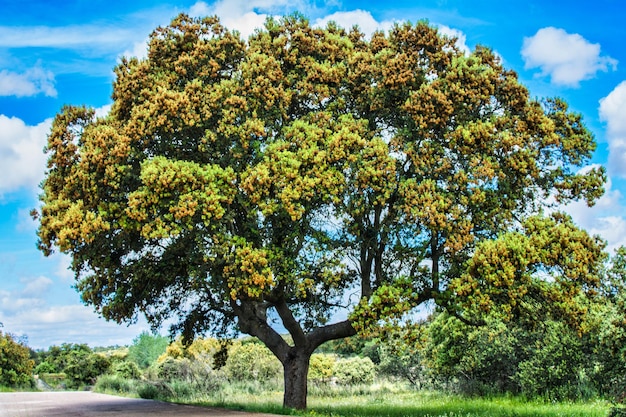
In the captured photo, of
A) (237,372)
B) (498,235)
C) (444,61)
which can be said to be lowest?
(237,372)

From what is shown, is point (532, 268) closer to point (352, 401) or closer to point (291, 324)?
point (291, 324)

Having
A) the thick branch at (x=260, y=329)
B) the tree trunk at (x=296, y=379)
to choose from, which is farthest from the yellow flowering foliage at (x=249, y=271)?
the tree trunk at (x=296, y=379)

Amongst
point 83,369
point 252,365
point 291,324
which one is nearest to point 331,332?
point 291,324

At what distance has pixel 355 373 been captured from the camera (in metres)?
34.6

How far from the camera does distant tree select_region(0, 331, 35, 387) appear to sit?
33.0 m

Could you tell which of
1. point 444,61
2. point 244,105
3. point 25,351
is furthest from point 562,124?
point 25,351

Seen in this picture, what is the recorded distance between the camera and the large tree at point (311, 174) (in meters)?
14.7

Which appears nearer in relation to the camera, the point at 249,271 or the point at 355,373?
the point at 249,271

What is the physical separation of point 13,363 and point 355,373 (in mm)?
19271

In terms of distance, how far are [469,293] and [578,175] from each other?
512 centimetres

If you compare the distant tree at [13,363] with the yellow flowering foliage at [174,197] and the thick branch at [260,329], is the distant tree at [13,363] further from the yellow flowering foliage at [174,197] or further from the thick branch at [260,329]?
the yellow flowering foliage at [174,197]

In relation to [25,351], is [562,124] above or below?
above

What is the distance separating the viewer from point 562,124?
56.2 feet

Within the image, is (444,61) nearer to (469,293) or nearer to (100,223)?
(469,293)
